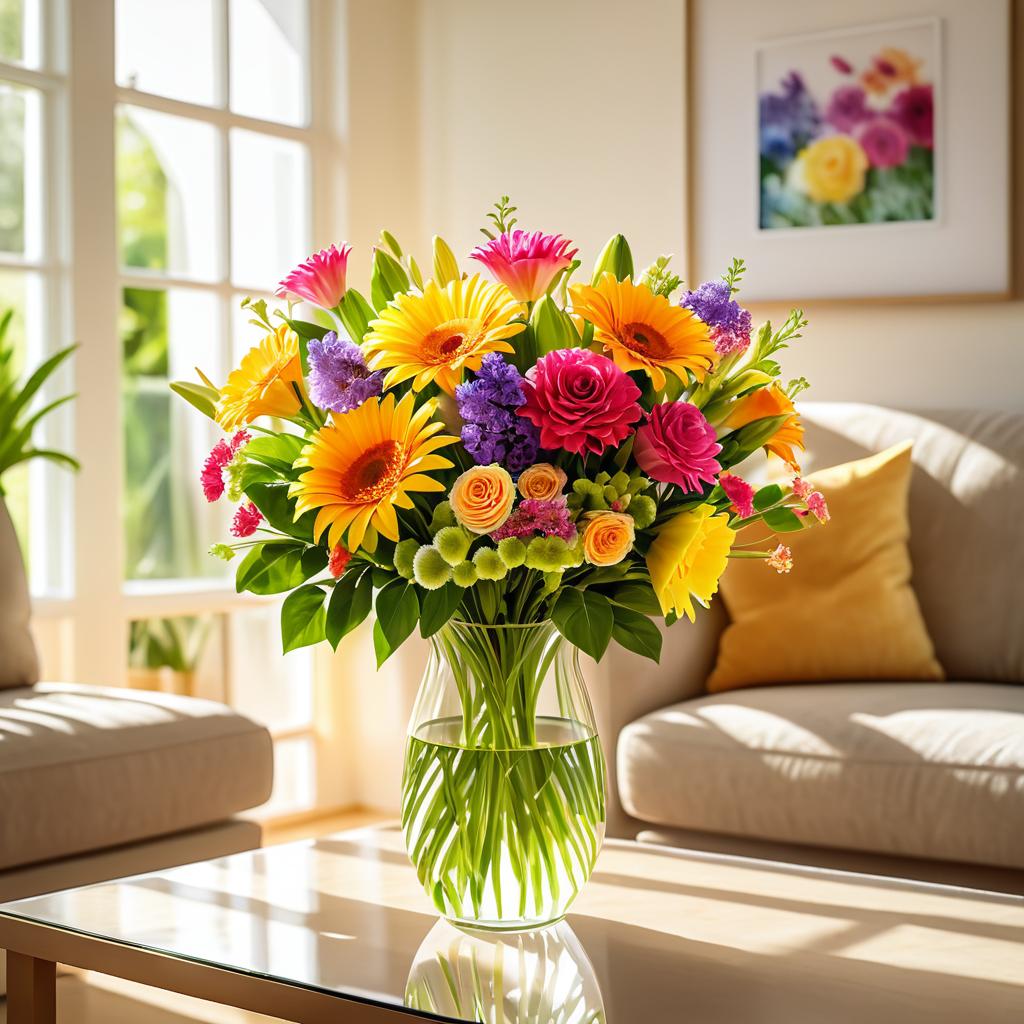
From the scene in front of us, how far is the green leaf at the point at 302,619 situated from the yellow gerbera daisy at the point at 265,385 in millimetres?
164

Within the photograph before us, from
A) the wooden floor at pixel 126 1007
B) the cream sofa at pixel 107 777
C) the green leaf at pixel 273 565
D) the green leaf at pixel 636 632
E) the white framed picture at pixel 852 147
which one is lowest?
the wooden floor at pixel 126 1007

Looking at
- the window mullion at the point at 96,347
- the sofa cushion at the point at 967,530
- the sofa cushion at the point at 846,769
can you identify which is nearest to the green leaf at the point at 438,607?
the sofa cushion at the point at 846,769

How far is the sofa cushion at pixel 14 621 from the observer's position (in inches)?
101

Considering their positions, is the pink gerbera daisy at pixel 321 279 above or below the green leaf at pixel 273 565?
above

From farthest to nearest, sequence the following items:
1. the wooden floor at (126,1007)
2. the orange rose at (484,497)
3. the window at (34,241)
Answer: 1. the window at (34,241)
2. the wooden floor at (126,1007)
3. the orange rose at (484,497)

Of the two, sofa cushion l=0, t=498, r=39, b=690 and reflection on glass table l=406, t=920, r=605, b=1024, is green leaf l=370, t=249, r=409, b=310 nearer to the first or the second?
reflection on glass table l=406, t=920, r=605, b=1024

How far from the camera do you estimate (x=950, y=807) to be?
84.5 inches

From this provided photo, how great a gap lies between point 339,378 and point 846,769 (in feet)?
4.43

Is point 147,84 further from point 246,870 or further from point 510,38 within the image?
point 246,870

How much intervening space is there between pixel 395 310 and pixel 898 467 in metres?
1.77

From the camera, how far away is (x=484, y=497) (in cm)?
112

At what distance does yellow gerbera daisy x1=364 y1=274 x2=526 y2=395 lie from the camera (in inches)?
45.7

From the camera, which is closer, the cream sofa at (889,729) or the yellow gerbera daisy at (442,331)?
the yellow gerbera daisy at (442,331)

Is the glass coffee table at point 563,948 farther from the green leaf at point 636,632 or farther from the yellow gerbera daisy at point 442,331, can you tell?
the yellow gerbera daisy at point 442,331
